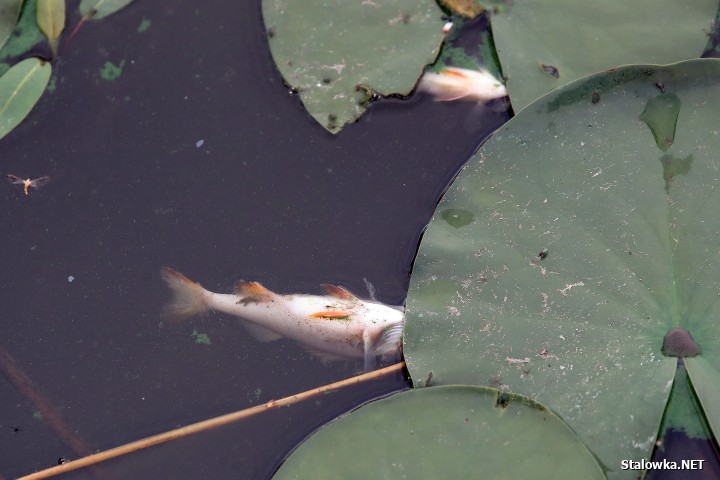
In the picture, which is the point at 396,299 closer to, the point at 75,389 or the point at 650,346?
the point at 650,346

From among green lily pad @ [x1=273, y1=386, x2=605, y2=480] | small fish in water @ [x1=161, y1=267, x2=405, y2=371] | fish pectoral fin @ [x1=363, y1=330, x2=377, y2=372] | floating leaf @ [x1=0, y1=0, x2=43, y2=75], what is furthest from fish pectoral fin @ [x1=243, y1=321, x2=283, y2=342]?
floating leaf @ [x1=0, y1=0, x2=43, y2=75]

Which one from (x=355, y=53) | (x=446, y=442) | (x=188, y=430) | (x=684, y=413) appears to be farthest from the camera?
(x=355, y=53)

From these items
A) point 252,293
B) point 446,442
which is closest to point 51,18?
point 252,293

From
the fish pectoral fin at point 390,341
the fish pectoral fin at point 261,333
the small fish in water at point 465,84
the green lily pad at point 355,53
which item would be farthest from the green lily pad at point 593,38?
the fish pectoral fin at point 261,333

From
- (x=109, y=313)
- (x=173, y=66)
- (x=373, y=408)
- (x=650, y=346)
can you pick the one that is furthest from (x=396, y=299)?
(x=173, y=66)

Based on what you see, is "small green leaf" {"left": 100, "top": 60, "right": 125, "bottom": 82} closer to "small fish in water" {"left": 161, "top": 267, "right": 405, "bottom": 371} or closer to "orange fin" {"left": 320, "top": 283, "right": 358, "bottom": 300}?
"small fish in water" {"left": 161, "top": 267, "right": 405, "bottom": 371}

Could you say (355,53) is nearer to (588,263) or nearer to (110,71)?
(110,71)

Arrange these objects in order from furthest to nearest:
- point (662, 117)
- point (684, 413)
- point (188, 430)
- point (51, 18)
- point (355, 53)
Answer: point (51, 18) < point (355, 53) < point (188, 430) < point (662, 117) < point (684, 413)

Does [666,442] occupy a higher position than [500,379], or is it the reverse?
[500,379]
